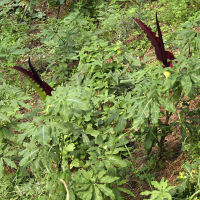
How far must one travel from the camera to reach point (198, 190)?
175 centimetres

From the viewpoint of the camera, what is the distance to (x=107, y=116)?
10.4 feet

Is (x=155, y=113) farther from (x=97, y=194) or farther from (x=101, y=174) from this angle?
(x=97, y=194)

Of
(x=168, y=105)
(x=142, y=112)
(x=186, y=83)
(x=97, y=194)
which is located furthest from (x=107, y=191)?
(x=186, y=83)

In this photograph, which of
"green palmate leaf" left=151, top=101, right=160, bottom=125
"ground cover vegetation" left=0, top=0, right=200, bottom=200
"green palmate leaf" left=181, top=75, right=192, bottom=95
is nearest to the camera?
"green palmate leaf" left=181, top=75, right=192, bottom=95

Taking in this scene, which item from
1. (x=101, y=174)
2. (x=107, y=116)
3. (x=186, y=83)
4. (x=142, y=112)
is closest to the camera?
(x=186, y=83)

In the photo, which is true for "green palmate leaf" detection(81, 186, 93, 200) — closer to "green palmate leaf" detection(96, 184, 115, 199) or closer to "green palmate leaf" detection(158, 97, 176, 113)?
"green palmate leaf" detection(96, 184, 115, 199)

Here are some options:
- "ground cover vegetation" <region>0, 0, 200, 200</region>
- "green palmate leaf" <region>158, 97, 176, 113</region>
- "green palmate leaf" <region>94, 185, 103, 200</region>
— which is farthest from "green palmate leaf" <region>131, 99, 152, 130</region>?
"green palmate leaf" <region>94, 185, 103, 200</region>

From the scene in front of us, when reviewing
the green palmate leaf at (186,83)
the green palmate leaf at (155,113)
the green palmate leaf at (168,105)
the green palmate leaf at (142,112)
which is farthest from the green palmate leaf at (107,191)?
the green palmate leaf at (186,83)

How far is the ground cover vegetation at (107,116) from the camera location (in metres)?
2.02

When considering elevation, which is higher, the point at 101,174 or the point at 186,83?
the point at 186,83

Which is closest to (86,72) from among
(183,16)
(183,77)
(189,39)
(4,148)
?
(4,148)

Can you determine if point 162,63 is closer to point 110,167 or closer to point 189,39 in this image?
point 189,39

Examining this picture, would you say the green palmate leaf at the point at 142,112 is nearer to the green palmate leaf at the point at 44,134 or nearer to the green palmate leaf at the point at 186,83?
the green palmate leaf at the point at 186,83

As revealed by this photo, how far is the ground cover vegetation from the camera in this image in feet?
6.62
